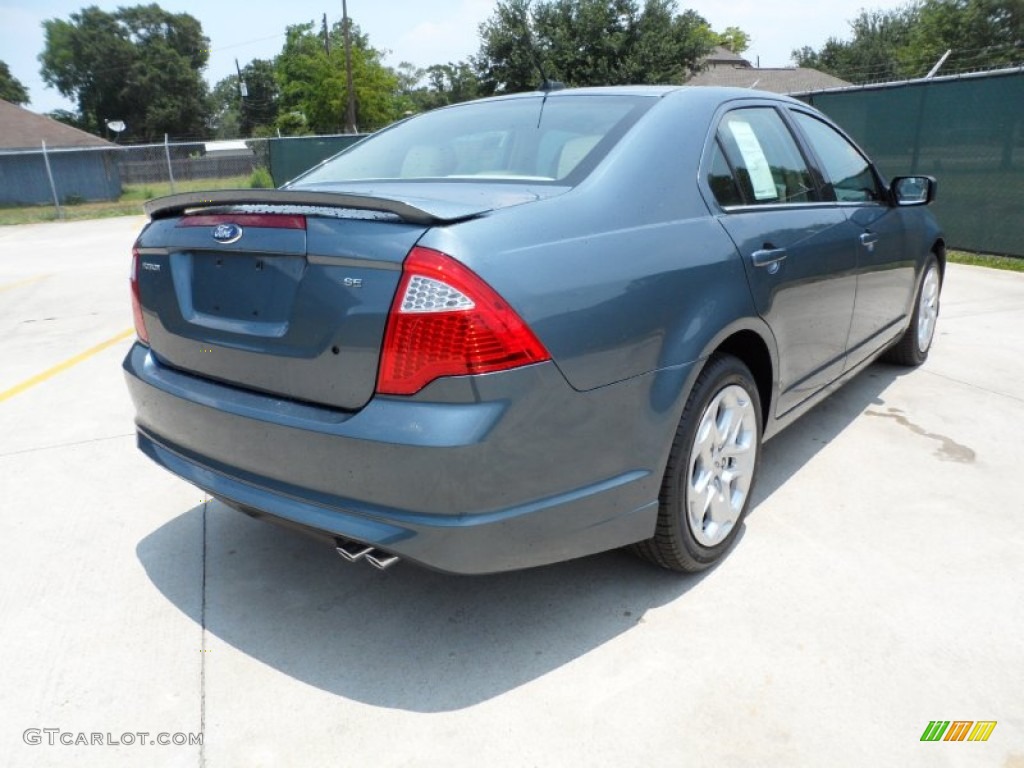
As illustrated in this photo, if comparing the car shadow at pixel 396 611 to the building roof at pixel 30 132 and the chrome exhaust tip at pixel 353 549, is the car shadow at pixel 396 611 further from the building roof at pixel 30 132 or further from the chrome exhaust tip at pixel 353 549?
the building roof at pixel 30 132

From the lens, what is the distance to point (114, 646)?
2.41m

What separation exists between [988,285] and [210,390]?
763 centimetres

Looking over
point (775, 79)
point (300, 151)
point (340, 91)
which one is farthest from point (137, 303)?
point (775, 79)

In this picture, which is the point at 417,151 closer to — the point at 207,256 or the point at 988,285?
the point at 207,256

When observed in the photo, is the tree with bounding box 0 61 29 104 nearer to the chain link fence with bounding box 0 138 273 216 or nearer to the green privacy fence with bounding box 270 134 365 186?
the chain link fence with bounding box 0 138 273 216

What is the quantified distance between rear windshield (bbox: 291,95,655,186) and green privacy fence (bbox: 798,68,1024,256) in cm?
768

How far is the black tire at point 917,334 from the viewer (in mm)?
4801

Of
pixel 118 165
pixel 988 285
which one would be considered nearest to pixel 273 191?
pixel 988 285

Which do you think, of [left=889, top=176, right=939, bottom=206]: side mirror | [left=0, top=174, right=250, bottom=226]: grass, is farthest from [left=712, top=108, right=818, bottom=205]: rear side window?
[left=0, top=174, right=250, bottom=226]: grass

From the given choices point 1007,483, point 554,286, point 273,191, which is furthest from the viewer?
point 1007,483

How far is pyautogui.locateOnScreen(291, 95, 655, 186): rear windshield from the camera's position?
2529 millimetres

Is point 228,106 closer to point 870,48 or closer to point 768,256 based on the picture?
point 870,48

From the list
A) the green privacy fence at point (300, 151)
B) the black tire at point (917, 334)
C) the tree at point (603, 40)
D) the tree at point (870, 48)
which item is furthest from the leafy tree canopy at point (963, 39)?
the black tire at point (917, 334)

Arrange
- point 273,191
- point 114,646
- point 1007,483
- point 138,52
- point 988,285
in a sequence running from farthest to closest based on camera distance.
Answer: point 138,52 < point 988,285 < point 1007,483 < point 114,646 < point 273,191
